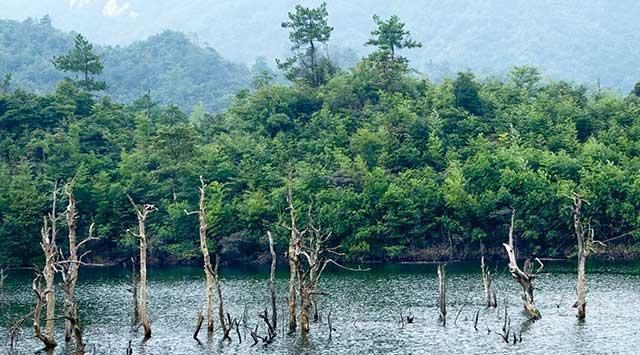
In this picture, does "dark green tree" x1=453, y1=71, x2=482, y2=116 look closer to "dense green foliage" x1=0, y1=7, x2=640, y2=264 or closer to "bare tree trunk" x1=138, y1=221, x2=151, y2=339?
"dense green foliage" x1=0, y1=7, x2=640, y2=264

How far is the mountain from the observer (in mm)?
173250

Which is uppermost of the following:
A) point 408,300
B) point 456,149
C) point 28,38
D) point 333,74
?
point 28,38

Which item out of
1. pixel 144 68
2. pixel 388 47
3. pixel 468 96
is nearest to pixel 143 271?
pixel 468 96

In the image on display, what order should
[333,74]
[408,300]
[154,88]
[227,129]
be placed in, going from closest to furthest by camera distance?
[408,300] < [227,129] < [333,74] < [154,88]

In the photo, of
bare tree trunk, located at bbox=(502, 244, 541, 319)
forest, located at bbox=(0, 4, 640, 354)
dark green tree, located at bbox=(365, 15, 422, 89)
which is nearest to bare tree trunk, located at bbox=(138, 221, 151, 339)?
bare tree trunk, located at bbox=(502, 244, 541, 319)

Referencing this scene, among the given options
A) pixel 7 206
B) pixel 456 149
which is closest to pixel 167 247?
pixel 7 206

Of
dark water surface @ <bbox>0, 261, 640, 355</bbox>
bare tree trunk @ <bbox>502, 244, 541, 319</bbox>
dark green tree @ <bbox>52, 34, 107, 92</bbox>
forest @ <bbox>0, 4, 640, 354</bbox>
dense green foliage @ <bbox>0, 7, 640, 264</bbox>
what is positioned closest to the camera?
dark water surface @ <bbox>0, 261, 640, 355</bbox>

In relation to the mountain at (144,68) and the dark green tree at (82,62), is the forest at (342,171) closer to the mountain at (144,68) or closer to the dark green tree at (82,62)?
the dark green tree at (82,62)

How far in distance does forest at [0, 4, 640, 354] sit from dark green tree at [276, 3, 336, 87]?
0.34 meters

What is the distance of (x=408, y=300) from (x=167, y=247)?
36847 millimetres

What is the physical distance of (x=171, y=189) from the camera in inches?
3802

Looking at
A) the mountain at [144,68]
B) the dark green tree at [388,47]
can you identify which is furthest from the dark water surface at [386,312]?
the mountain at [144,68]

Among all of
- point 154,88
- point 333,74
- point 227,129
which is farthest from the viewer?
point 154,88

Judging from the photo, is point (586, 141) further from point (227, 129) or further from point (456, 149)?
point (227, 129)
